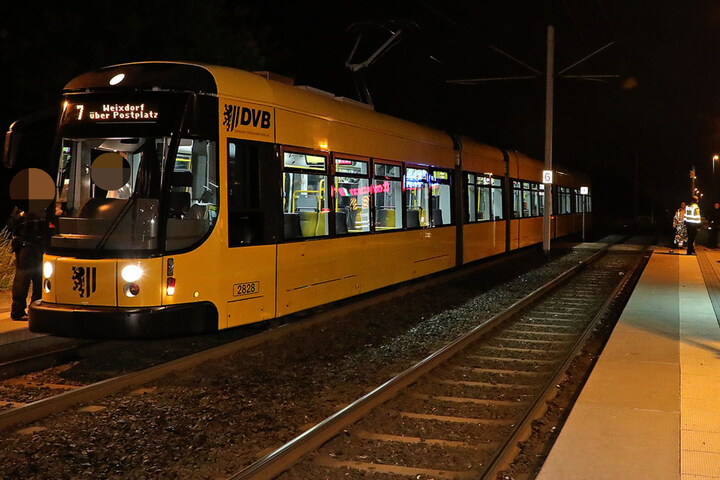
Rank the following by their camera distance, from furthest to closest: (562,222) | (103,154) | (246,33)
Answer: (562,222), (246,33), (103,154)

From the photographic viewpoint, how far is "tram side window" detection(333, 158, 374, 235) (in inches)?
448

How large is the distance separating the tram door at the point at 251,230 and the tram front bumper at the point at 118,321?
2.07ft

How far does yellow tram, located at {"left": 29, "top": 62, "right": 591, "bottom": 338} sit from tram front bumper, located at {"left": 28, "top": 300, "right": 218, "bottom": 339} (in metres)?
0.01

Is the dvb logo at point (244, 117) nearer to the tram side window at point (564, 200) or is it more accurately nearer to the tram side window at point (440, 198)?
the tram side window at point (440, 198)

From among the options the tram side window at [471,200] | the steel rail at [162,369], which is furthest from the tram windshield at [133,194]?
the tram side window at [471,200]

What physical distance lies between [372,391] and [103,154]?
4.04 meters

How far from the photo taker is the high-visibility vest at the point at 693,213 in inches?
899

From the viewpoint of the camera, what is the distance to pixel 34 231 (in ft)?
35.8

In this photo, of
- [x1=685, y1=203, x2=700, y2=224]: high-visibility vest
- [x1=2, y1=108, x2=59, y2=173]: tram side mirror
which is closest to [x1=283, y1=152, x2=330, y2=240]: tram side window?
[x1=2, y1=108, x2=59, y2=173]: tram side mirror

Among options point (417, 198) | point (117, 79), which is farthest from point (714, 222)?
point (117, 79)

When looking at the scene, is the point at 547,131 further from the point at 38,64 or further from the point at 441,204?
the point at 38,64

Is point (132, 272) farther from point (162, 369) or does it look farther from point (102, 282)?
point (162, 369)

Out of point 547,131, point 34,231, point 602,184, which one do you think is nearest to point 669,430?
point 34,231

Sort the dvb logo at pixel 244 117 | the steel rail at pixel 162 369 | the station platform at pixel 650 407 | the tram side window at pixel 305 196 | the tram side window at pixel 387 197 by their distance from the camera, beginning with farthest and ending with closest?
the tram side window at pixel 387 197
the tram side window at pixel 305 196
the dvb logo at pixel 244 117
the steel rail at pixel 162 369
the station platform at pixel 650 407
